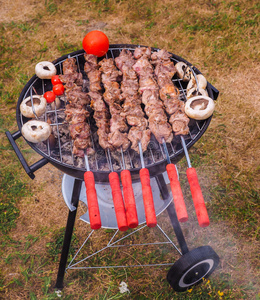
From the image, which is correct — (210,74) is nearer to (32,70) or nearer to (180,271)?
(32,70)

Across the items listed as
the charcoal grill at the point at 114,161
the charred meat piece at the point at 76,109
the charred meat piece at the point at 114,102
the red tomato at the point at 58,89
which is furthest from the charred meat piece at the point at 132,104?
the red tomato at the point at 58,89

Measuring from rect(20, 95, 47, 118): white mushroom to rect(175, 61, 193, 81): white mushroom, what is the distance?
148 centimetres

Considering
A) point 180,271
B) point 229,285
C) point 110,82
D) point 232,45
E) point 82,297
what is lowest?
point 229,285

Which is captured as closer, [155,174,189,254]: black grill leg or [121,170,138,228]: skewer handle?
[121,170,138,228]: skewer handle

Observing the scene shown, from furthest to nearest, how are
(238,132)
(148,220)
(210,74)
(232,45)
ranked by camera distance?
(232,45), (210,74), (238,132), (148,220)

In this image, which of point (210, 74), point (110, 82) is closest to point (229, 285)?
point (110, 82)

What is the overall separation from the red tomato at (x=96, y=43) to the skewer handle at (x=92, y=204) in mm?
1640

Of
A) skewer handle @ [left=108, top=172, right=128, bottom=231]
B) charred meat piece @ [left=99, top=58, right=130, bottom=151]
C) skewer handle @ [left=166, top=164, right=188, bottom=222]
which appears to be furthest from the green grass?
skewer handle @ [left=166, top=164, right=188, bottom=222]

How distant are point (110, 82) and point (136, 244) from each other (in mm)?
2009

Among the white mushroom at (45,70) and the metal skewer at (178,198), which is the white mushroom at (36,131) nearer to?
the white mushroom at (45,70)

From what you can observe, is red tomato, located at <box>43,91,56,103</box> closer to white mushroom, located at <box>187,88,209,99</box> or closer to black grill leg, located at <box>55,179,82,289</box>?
black grill leg, located at <box>55,179,82,289</box>

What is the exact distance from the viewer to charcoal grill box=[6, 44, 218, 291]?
239cm

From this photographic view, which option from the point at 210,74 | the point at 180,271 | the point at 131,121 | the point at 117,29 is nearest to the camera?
the point at 131,121

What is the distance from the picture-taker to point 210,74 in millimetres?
5520
